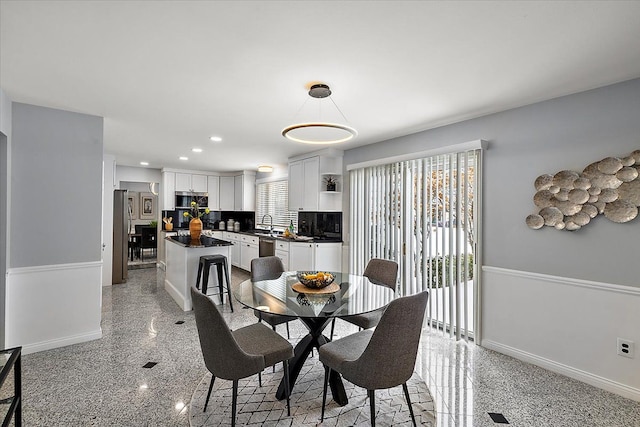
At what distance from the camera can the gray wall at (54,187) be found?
2953mm

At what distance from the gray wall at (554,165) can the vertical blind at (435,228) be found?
0.19 meters

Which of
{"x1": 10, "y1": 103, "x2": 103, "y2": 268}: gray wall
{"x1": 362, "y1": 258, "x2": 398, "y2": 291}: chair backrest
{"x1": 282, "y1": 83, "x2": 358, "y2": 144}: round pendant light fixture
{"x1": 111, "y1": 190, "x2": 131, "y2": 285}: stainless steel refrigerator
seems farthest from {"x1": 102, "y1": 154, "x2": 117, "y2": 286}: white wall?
{"x1": 362, "y1": 258, "x2": 398, "y2": 291}: chair backrest

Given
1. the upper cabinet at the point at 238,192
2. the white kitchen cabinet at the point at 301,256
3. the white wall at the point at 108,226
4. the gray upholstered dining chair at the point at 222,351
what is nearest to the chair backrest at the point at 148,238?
the upper cabinet at the point at 238,192

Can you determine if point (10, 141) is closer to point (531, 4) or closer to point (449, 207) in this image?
point (531, 4)

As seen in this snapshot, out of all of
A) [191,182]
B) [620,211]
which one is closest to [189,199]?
[191,182]

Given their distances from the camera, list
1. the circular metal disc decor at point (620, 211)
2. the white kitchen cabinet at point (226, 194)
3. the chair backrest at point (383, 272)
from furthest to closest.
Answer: the white kitchen cabinet at point (226, 194) < the chair backrest at point (383, 272) < the circular metal disc decor at point (620, 211)

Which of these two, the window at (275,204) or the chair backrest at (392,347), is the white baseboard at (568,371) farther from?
the window at (275,204)

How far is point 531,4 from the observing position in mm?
1541

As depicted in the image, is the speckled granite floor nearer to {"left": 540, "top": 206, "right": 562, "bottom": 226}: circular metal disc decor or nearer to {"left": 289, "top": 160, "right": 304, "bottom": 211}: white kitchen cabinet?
{"left": 540, "top": 206, "right": 562, "bottom": 226}: circular metal disc decor

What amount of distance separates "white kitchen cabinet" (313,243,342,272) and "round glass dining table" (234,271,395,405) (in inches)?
82.1

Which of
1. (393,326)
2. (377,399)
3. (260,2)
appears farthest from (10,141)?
(377,399)

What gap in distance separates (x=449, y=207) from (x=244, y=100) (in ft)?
7.98

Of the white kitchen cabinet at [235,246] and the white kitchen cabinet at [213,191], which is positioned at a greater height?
the white kitchen cabinet at [213,191]

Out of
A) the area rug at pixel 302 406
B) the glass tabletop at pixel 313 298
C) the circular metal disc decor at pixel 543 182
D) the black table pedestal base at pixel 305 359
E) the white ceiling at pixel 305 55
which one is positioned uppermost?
the white ceiling at pixel 305 55
